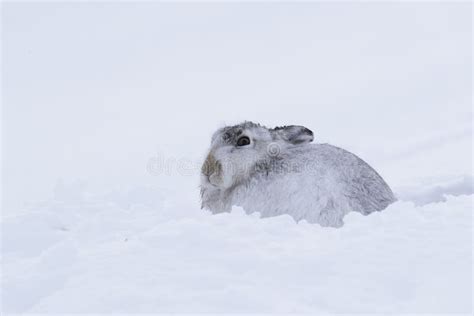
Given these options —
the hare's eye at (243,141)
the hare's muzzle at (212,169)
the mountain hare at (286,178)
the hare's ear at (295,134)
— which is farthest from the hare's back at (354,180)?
the hare's muzzle at (212,169)

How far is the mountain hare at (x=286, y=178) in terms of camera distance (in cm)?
479

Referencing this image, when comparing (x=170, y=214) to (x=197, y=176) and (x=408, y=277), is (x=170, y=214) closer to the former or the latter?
(x=197, y=176)

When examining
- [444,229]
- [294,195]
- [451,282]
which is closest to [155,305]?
[451,282]

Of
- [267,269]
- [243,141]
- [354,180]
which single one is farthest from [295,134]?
[267,269]

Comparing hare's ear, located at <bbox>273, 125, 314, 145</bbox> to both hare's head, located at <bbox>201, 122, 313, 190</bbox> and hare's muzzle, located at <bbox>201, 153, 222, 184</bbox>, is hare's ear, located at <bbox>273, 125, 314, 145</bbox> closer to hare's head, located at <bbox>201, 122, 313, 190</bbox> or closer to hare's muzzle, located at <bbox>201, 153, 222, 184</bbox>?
hare's head, located at <bbox>201, 122, 313, 190</bbox>

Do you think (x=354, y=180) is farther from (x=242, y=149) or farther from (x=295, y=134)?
(x=242, y=149)

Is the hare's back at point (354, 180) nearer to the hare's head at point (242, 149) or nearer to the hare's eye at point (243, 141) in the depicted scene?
the hare's head at point (242, 149)

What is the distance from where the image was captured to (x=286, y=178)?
502cm

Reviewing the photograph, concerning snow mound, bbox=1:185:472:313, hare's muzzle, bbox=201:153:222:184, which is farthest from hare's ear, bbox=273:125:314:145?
snow mound, bbox=1:185:472:313

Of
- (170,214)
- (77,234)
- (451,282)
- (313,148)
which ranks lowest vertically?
(451,282)

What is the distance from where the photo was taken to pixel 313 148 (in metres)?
5.40

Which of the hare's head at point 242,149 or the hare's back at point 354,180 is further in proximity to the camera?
the hare's head at point 242,149

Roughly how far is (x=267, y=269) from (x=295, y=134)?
301cm

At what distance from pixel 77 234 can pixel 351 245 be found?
10.0ft
